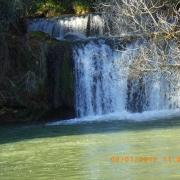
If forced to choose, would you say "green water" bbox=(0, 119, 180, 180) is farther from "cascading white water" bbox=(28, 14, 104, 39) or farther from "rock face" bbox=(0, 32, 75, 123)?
"cascading white water" bbox=(28, 14, 104, 39)

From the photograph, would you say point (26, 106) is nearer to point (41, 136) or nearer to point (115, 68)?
point (115, 68)

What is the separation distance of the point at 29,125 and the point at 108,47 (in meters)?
4.88

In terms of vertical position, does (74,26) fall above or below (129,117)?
above

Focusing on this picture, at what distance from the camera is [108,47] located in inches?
995

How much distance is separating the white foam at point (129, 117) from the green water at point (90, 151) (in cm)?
126

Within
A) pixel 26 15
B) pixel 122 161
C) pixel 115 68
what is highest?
pixel 26 15

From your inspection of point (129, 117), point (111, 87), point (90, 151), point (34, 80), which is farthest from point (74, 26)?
point (90, 151)

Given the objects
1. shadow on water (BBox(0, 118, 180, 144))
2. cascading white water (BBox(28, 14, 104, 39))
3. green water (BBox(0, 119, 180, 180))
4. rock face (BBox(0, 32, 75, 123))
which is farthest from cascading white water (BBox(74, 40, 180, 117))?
cascading white water (BBox(28, 14, 104, 39))

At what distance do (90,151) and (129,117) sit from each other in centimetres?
787

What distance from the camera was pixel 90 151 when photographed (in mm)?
14875

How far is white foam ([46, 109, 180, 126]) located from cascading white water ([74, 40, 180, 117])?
59 centimetres

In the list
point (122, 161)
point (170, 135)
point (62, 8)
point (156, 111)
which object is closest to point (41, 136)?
point (170, 135)
